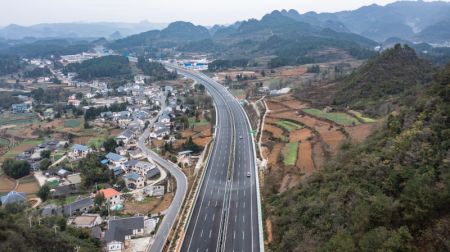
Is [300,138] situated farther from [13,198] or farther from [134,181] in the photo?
[13,198]

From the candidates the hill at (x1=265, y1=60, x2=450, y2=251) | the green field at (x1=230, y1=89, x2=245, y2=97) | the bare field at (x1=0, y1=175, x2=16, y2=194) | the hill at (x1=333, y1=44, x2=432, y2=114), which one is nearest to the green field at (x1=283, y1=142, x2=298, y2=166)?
the hill at (x1=265, y1=60, x2=450, y2=251)

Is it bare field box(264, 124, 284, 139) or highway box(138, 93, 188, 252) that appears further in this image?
bare field box(264, 124, 284, 139)

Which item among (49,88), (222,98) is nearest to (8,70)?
(49,88)

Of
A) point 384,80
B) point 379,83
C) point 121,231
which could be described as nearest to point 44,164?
point 121,231

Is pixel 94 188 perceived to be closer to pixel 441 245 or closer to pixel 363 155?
pixel 363 155

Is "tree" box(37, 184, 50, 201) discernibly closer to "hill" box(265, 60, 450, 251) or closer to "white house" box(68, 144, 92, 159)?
"white house" box(68, 144, 92, 159)

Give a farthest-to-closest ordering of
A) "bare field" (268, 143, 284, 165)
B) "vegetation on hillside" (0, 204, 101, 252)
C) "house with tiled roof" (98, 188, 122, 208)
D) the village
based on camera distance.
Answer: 1. "bare field" (268, 143, 284, 165)
2. "house with tiled roof" (98, 188, 122, 208)
3. the village
4. "vegetation on hillside" (0, 204, 101, 252)
